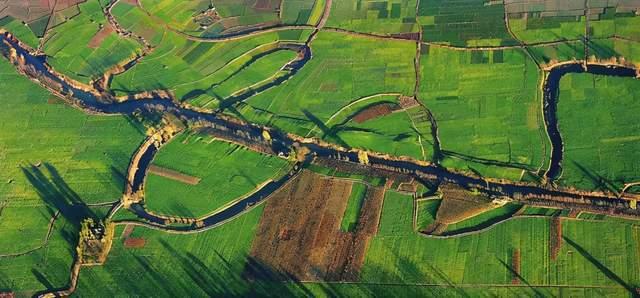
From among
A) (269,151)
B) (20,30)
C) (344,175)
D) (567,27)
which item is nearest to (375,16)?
(567,27)

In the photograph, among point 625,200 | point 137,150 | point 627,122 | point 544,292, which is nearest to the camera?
point 544,292

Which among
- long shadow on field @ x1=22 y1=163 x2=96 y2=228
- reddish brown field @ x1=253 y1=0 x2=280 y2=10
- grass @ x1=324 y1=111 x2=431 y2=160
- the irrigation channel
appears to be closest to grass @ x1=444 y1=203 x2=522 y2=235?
the irrigation channel

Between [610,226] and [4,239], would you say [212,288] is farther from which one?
[610,226]

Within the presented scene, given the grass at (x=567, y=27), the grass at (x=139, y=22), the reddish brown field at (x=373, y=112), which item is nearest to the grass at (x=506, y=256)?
the reddish brown field at (x=373, y=112)

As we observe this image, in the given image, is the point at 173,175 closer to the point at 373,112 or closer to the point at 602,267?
the point at 373,112

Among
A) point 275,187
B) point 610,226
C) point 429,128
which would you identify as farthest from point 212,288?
point 610,226

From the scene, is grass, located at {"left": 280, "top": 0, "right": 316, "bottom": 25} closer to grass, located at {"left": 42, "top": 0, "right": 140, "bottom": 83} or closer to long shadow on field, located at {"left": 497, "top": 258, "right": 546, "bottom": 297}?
grass, located at {"left": 42, "top": 0, "right": 140, "bottom": 83}
